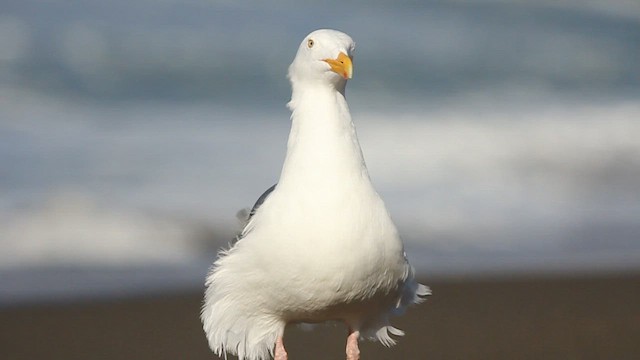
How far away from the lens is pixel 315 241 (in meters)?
6.95

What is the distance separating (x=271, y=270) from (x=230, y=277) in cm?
43

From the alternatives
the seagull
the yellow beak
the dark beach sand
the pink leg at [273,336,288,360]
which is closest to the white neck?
the seagull

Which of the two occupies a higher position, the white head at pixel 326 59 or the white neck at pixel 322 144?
the white head at pixel 326 59

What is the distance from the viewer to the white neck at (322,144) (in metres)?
7.13

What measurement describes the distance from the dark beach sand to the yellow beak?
3365 mm

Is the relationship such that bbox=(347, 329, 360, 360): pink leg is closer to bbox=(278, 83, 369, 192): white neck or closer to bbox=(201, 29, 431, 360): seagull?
bbox=(201, 29, 431, 360): seagull

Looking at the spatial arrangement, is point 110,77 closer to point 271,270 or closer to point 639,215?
point 639,215

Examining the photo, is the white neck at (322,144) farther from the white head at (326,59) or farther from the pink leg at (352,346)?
the pink leg at (352,346)

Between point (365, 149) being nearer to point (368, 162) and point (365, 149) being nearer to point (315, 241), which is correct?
point (368, 162)

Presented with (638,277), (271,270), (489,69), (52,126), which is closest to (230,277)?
(271,270)

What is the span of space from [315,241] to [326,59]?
108 centimetres

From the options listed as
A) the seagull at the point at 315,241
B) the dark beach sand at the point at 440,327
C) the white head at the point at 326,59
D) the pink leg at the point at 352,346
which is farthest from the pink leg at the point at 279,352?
the dark beach sand at the point at 440,327

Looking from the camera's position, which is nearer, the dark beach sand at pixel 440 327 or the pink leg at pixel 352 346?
the pink leg at pixel 352 346

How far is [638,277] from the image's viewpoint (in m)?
12.4
